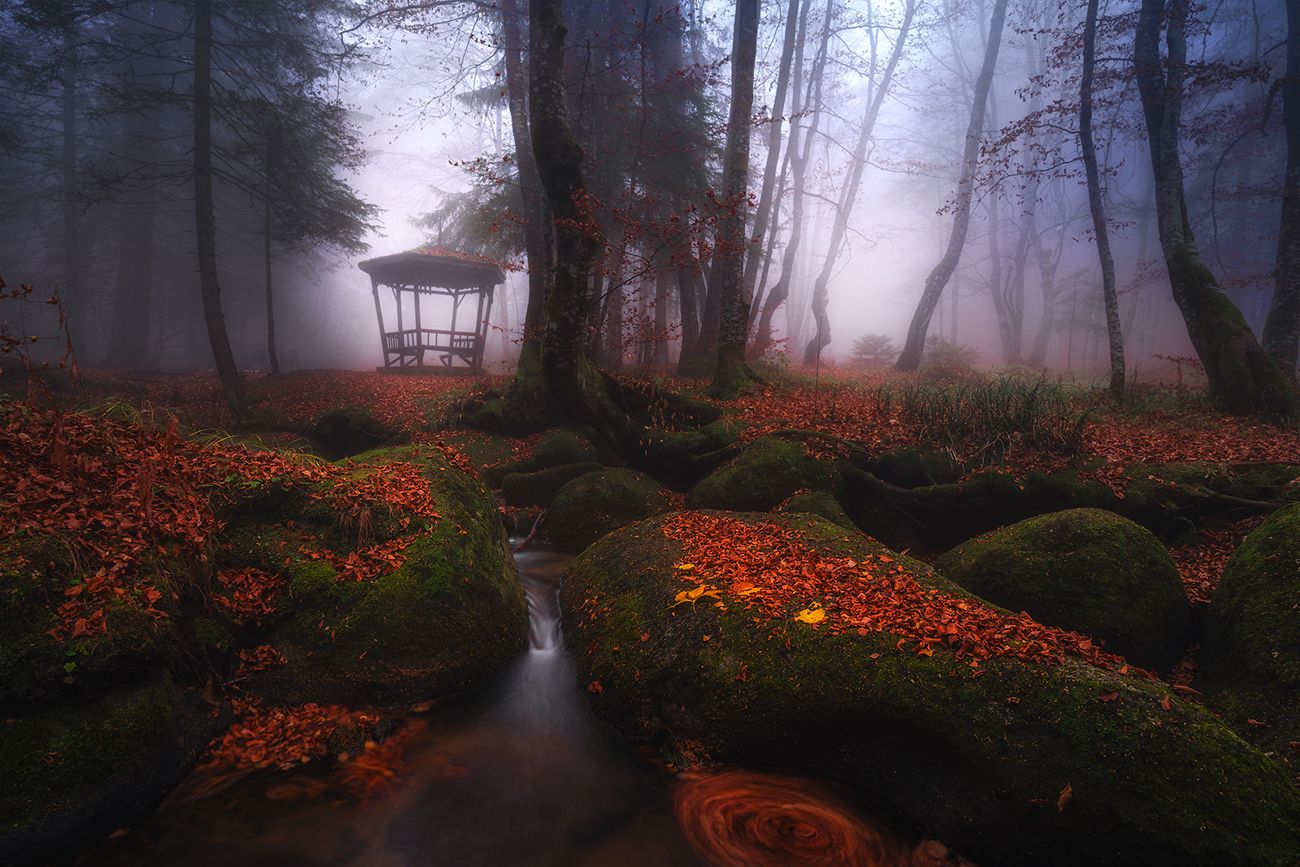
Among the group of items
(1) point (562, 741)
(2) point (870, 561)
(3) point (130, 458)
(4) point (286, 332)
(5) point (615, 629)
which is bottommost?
(1) point (562, 741)

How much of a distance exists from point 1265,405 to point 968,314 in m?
73.7

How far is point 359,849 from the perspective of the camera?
3.15 m

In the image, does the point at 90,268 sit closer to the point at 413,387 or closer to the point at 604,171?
the point at 413,387

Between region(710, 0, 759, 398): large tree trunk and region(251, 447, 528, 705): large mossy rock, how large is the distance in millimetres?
7283

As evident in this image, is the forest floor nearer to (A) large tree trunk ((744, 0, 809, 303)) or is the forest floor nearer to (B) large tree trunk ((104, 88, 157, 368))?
(A) large tree trunk ((744, 0, 809, 303))

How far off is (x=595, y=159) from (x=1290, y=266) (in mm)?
14928

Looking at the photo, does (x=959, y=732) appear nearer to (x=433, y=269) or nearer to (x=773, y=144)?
(x=773, y=144)

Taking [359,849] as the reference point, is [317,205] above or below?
above

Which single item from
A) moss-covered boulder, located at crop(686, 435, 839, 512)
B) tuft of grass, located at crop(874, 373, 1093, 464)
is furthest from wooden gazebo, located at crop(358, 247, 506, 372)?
tuft of grass, located at crop(874, 373, 1093, 464)

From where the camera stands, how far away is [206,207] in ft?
42.9

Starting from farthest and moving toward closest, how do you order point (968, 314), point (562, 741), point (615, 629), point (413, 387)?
1. point (968, 314)
2. point (413, 387)
3. point (615, 629)
4. point (562, 741)

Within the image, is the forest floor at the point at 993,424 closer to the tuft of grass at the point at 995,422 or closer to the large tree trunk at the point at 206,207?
the tuft of grass at the point at 995,422

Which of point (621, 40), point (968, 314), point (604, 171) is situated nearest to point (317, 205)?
point (604, 171)

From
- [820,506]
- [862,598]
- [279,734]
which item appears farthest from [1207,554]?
[279,734]
